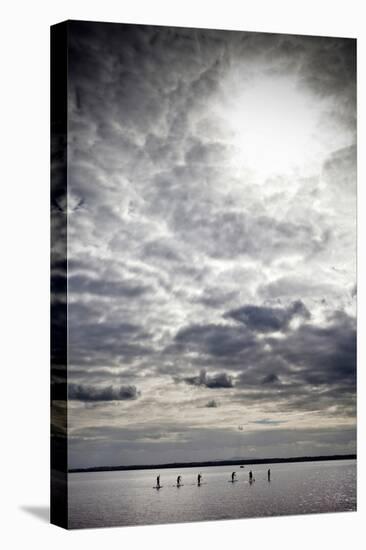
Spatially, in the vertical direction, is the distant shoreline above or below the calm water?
above

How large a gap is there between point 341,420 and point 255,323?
194 centimetres

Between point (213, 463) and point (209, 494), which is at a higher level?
point (213, 463)

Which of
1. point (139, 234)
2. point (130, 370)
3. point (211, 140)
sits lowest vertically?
point (130, 370)

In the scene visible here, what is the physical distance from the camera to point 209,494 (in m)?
19.9

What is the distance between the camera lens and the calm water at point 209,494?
19.0 metres

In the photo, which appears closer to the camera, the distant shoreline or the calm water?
the calm water

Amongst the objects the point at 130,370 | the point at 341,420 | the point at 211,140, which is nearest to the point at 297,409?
the point at 341,420

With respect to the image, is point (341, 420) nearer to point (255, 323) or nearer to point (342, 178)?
point (255, 323)

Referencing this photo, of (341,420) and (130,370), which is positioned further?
(341,420)

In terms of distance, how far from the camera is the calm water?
19047 millimetres

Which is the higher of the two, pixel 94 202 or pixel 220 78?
pixel 220 78

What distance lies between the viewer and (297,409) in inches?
808

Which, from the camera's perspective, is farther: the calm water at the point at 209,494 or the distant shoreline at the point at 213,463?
the distant shoreline at the point at 213,463

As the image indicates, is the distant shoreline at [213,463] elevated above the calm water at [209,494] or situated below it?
above
